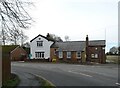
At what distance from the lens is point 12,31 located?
17.0m

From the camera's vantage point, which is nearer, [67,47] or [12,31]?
[12,31]

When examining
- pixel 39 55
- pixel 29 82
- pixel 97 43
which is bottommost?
pixel 29 82

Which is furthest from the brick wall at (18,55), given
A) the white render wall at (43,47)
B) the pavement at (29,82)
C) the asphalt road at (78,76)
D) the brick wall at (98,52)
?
the pavement at (29,82)

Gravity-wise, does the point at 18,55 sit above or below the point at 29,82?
above

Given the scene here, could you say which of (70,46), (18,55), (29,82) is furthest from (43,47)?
(29,82)

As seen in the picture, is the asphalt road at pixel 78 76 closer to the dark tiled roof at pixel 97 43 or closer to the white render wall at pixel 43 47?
the dark tiled roof at pixel 97 43

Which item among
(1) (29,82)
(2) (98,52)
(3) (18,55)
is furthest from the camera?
(3) (18,55)

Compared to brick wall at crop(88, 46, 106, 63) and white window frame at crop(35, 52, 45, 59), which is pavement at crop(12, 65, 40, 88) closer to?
brick wall at crop(88, 46, 106, 63)

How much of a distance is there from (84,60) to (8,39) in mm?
54639

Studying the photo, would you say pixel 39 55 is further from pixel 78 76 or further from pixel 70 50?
pixel 78 76

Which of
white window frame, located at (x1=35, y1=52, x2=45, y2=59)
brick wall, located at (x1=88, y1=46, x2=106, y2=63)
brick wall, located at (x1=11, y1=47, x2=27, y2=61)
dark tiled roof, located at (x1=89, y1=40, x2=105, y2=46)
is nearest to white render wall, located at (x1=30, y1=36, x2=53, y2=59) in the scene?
white window frame, located at (x1=35, y1=52, x2=45, y2=59)

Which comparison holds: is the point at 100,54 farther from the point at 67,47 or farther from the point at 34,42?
the point at 34,42

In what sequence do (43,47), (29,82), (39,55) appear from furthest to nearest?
(39,55)
(43,47)
(29,82)

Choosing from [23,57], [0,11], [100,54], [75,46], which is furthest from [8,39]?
[23,57]
